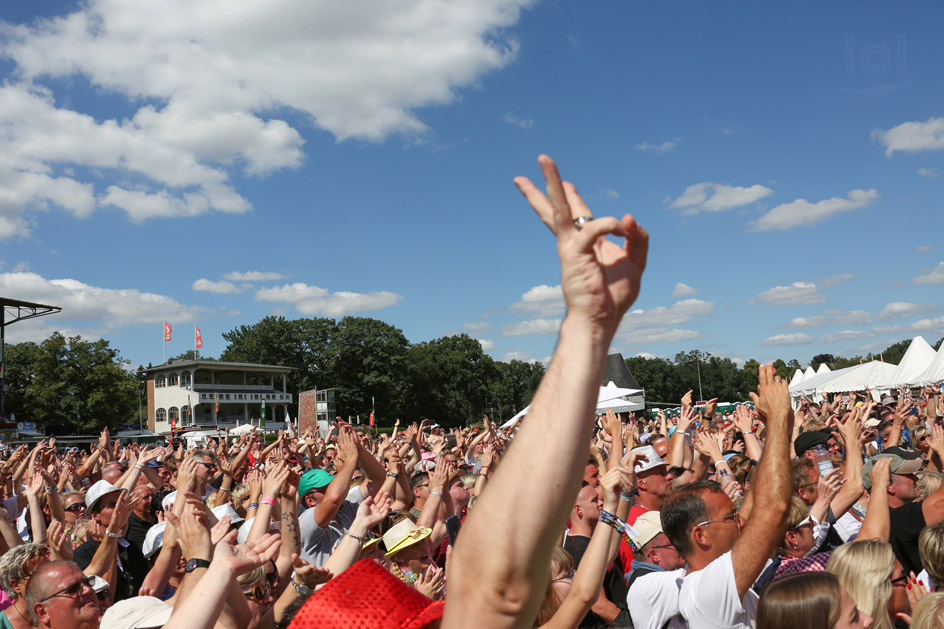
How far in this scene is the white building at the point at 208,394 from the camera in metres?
69.1

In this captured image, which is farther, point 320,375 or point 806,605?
point 320,375

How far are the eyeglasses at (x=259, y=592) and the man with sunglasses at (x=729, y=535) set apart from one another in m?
1.88

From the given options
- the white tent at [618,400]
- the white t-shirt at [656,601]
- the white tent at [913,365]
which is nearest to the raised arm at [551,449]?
the white t-shirt at [656,601]

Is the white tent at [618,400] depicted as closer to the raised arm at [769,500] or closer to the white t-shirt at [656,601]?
the white t-shirt at [656,601]

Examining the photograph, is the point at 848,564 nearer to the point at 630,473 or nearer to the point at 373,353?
the point at 630,473

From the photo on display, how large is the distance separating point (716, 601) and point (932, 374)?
25.3m

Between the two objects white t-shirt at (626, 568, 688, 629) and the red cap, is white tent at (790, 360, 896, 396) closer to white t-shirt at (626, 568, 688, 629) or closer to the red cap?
white t-shirt at (626, 568, 688, 629)

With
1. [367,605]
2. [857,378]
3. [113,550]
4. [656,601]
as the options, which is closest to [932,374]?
[857,378]

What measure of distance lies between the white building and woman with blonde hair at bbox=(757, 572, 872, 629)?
67740mm

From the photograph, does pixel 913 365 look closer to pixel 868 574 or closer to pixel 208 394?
pixel 868 574

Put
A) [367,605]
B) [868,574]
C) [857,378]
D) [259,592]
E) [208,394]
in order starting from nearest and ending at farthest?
1. [367,605]
2. [868,574]
3. [259,592]
4. [857,378]
5. [208,394]

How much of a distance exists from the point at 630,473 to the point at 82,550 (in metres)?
4.56

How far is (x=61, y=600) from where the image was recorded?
11.3ft

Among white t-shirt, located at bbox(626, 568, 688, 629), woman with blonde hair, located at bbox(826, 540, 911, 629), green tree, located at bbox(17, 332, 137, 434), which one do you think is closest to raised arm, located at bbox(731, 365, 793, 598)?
white t-shirt, located at bbox(626, 568, 688, 629)
